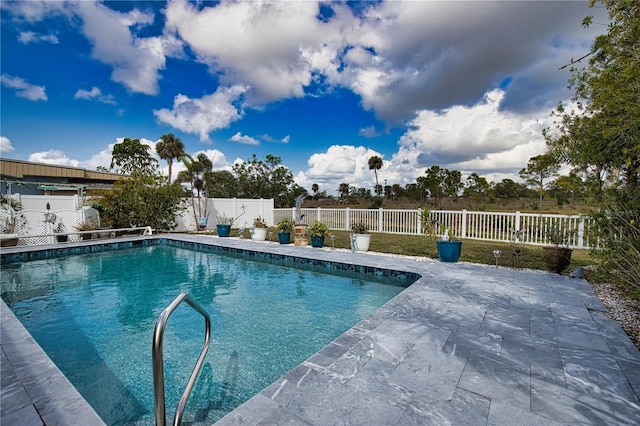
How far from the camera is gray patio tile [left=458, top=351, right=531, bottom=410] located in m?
1.90

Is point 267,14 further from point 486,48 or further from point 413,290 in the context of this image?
point 413,290

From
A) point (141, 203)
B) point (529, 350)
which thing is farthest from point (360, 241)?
point (141, 203)

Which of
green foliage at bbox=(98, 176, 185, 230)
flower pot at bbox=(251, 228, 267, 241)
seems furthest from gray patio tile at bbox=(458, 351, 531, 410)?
green foliage at bbox=(98, 176, 185, 230)

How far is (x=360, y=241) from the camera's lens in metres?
8.12

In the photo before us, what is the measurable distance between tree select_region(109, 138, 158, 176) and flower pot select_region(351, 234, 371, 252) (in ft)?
76.7

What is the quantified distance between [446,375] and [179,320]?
3.78 m

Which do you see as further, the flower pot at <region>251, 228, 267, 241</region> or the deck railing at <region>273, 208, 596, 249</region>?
the flower pot at <region>251, 228, 267, 241</region>

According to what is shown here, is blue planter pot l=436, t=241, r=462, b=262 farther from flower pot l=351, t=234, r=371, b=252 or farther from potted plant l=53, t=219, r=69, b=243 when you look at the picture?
potted plant l=53, t=219, r=69, b=243

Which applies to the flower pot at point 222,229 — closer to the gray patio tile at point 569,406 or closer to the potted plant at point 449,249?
the potted plant at point 449,249

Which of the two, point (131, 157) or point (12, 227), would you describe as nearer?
point (12, 227)

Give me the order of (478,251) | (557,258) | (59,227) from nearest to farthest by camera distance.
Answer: (557,258)
(478,251)
(59,227)

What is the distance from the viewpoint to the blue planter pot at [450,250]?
21.4 ft

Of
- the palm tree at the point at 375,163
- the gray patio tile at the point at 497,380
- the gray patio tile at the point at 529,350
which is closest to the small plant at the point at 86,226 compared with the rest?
the gray patio tile at the point at 497,380

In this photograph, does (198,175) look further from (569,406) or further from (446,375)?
(569,406)
